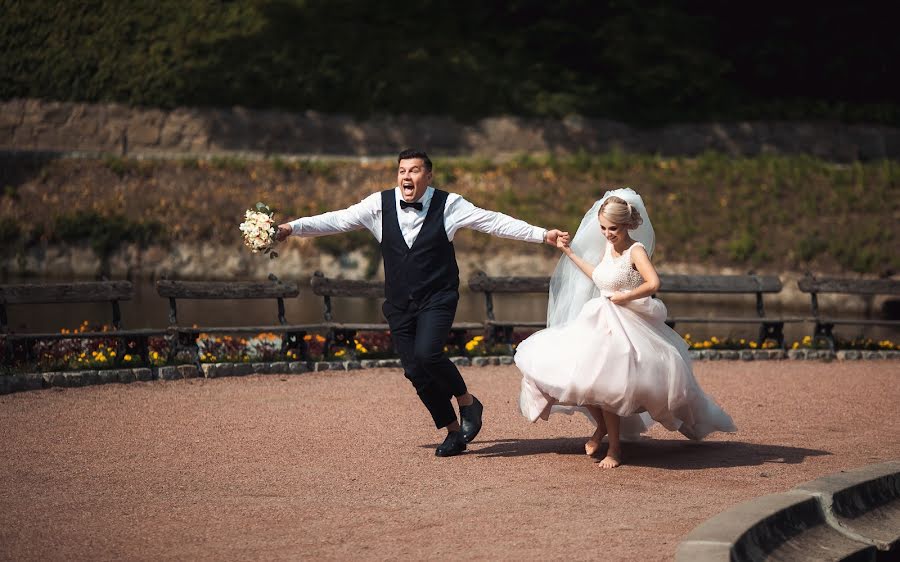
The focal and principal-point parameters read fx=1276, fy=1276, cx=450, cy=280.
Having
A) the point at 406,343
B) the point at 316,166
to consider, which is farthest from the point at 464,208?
the point at 316,166

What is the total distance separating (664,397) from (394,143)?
28.7 m

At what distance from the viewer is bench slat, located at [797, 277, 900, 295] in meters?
17.5

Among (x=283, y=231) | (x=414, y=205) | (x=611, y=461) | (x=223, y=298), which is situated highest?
(x=414, y=205)

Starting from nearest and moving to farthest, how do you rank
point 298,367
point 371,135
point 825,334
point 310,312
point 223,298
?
point 298,367 < point 223,298 < point 825,334 < point 310,312 < point 371,135

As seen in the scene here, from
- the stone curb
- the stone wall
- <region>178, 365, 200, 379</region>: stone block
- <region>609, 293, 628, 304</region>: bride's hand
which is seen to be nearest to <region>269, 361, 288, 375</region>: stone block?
<region>178, 365, 200, 379</region>: stone block

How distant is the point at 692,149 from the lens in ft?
126

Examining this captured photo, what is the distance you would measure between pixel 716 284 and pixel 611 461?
8556mm

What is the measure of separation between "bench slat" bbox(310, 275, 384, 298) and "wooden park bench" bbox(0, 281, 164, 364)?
2113mm

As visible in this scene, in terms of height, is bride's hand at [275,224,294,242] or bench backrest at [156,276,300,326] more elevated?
bride's hand at [275,224,294,242]

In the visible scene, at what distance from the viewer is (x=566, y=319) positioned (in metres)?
9.81

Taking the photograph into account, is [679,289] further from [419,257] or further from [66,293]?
[419,257]

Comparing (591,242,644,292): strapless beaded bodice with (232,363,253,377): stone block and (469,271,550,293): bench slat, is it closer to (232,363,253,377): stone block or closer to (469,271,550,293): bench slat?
(232,363,253,377): stone block

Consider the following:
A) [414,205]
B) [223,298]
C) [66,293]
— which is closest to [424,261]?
[414,205]

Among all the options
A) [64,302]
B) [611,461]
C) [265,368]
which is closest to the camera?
[611,461]
